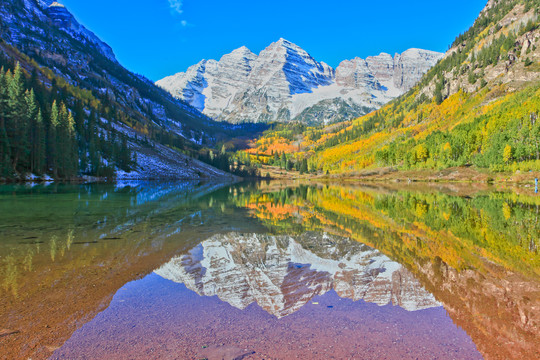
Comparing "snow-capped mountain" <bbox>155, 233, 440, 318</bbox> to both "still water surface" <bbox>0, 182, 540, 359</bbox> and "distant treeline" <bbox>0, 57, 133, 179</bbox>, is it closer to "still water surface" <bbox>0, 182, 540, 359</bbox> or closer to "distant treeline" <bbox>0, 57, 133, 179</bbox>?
"still water surface" <bbox>0, 182, 540, 359</bbox>

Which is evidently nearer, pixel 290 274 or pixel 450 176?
pixel 290 274

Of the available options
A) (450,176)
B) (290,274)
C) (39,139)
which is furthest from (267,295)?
(450,176)

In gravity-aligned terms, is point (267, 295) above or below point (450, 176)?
below

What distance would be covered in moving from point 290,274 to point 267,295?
204 cm

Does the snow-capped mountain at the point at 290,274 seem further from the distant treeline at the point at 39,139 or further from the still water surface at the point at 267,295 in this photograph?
the distant treeline at the point at 39,139

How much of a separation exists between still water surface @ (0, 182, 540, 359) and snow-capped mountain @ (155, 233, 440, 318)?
0.06m

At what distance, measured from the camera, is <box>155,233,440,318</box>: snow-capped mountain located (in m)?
7.89

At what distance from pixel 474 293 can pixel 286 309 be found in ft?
17.3

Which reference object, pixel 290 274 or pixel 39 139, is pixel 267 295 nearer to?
pixel 290 274

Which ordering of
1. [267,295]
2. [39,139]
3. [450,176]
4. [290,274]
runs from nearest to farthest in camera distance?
1. [267,295]
2. [290,274]
3. [39,139]
4. [450,176]

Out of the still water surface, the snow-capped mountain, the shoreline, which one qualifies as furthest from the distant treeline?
the shoreline

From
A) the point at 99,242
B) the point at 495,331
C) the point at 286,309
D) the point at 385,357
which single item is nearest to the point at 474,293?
the point at 495,331

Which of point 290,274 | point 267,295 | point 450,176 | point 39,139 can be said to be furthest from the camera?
point 450,176

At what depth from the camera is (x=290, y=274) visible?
32.8 feet
